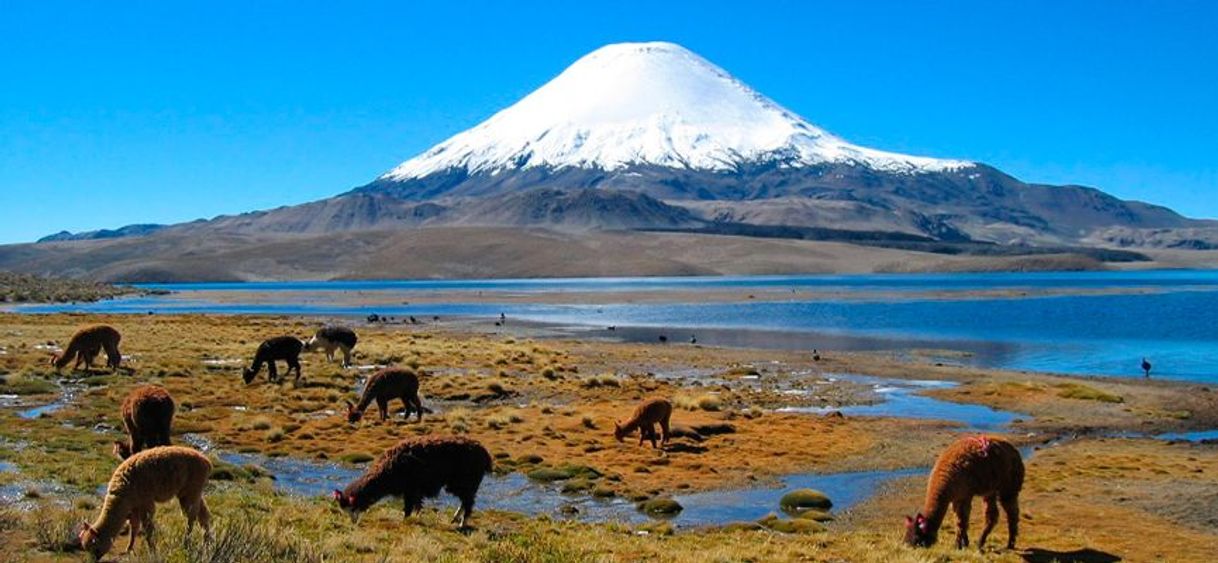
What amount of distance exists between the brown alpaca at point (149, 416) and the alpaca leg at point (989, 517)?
1118cm

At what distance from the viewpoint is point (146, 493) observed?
912 cm

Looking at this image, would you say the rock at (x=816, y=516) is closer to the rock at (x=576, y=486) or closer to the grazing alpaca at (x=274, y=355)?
the rock at (x=576, y=486)

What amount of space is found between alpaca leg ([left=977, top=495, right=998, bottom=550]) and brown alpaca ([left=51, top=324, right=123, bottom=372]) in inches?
943

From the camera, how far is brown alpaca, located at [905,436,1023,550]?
1189 centimetres

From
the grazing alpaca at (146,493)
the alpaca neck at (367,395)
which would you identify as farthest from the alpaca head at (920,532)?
the alpaca neck at (367,395)

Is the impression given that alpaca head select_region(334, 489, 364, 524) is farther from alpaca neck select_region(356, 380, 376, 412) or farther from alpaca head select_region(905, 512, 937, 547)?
alpaca neck select_region(356, 380, 376, 412)

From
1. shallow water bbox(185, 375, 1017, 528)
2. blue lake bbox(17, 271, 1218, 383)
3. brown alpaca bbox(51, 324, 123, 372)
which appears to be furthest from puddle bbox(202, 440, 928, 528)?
blue lake bbox(17, 271, 1218, 383)

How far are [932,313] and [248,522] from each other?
75378mm

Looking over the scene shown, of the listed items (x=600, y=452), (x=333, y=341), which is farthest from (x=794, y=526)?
(x=333, y=341)

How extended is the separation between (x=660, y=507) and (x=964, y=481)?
4.71 meters

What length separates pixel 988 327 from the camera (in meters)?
63.1

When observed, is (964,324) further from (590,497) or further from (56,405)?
(56,405)

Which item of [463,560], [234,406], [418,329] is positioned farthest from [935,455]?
[418,329]

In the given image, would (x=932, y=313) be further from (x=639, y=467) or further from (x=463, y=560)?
(x=463, y=560)
